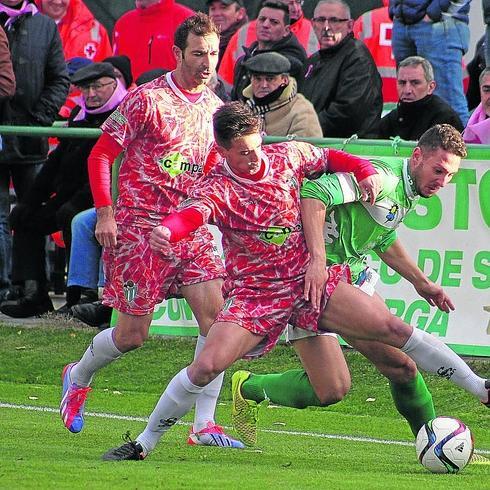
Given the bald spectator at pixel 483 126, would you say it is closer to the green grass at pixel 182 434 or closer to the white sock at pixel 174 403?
the green grass at pixel 182 434

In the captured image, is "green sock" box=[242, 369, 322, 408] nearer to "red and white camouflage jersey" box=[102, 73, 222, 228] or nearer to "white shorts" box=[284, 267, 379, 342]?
"white shorts" box=[284, 267, 379, 342]

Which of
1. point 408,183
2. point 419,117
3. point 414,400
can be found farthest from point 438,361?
point 419,117

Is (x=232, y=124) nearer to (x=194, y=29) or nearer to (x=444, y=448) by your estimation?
(x=194, y=29)

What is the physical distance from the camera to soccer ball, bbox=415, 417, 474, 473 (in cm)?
782

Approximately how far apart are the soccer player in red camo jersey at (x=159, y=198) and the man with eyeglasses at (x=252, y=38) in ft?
17.1

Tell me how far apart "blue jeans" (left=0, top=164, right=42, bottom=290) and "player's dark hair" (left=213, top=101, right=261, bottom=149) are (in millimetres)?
6296

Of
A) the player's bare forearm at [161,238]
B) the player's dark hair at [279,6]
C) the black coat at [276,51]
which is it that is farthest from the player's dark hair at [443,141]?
the player's dark hair at [279,6]

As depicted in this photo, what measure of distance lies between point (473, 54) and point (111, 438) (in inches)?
262

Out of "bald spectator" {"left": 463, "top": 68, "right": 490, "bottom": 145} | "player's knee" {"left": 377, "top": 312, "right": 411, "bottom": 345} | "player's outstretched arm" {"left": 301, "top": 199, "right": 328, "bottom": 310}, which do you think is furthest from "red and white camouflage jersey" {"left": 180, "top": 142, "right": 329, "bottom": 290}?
"bald spectator" {"left": 463, "top": 68, "right": 490, "bottom": 145}

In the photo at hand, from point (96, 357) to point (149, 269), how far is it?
2.09 feet

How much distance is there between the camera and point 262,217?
25.7 ft

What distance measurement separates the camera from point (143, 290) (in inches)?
356

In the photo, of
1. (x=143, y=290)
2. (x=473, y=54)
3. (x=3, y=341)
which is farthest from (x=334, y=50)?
(x=143, y=290)

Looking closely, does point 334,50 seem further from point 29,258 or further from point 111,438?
point 111,438
